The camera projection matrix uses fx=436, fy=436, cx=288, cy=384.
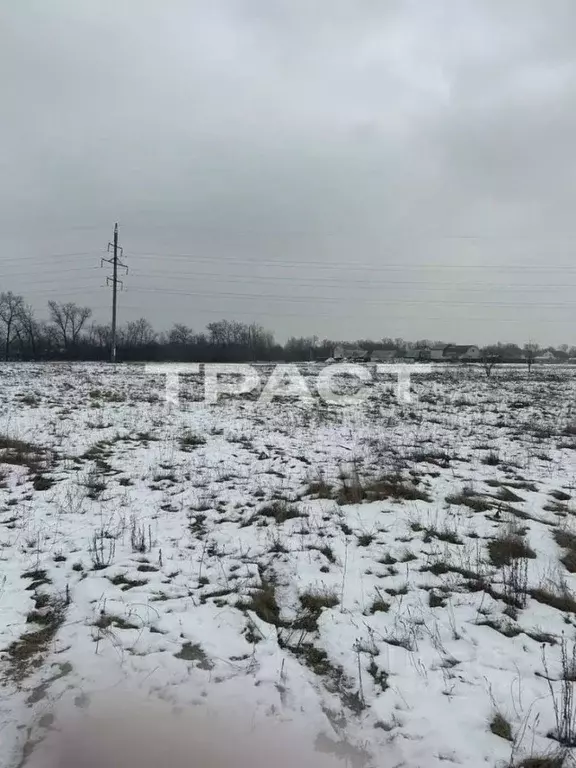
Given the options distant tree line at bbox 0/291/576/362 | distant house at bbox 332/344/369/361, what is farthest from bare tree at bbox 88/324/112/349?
distant house at bbox 332/344/369/361

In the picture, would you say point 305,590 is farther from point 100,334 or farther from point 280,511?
point 100,334

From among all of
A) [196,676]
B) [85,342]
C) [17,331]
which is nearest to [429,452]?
[196,676]

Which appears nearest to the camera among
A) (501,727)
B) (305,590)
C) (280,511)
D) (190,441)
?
(501,727)

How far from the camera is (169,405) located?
15969 millimetres

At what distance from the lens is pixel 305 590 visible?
458 centimetres

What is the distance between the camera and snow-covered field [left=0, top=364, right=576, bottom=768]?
121 inches

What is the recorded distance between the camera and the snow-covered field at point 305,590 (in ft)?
10.1

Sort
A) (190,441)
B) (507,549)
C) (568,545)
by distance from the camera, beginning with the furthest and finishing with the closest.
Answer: (190,441), (568,545), (507,549)

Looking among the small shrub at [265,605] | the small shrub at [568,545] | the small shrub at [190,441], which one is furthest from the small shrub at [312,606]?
the small shrub at [190,441]

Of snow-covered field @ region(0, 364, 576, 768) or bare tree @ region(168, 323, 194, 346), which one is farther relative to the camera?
bare tree @ region(168, 323, 194, 346)

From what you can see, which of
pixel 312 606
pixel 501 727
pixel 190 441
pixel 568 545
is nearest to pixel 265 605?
pixel 312 606

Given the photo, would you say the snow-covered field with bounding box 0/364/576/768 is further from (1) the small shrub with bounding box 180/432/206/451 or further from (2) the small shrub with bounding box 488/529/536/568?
(1) the small shrub with bounding box 180/432/206/451

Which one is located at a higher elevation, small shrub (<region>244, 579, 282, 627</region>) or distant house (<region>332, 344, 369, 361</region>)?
distant house (<region>332, 344, 369, 361</region>)

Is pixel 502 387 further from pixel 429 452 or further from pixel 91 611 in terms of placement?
pixel 91 611
